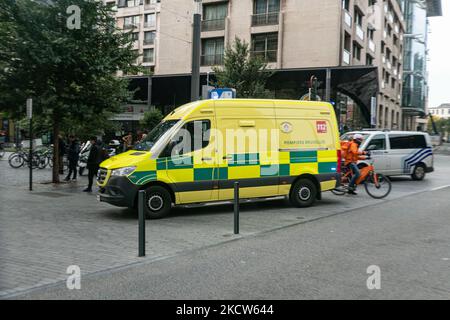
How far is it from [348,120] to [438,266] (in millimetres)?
25301

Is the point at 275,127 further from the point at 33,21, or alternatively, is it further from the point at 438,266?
the point at 33,21

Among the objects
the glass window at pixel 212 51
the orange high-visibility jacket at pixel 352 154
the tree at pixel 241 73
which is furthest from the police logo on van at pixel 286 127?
the glass window at pixel 212 51

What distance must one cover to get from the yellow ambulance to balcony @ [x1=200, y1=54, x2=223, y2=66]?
72.6 ft

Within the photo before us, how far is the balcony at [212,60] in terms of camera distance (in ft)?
106

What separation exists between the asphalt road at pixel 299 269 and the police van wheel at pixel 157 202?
2394mm

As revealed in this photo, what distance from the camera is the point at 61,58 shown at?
13.0 metres

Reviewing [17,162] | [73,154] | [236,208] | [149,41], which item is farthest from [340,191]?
[149,41]

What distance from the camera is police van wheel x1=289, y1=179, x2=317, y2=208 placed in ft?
34.4

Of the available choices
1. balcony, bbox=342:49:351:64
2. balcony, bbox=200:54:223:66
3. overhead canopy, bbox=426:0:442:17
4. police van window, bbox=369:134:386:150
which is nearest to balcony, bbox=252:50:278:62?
balcony, bbox=200:54:223:66

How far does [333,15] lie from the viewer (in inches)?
1129

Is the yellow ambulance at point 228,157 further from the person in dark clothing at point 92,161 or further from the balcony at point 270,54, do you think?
the balcony at point 270,54

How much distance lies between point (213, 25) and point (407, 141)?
19.6m

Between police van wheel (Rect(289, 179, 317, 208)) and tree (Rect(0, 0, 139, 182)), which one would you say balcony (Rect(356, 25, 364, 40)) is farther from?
police van wheel (Rect(289, 179, 317, 208))

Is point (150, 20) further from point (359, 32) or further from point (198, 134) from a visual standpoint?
point (198, 134)
